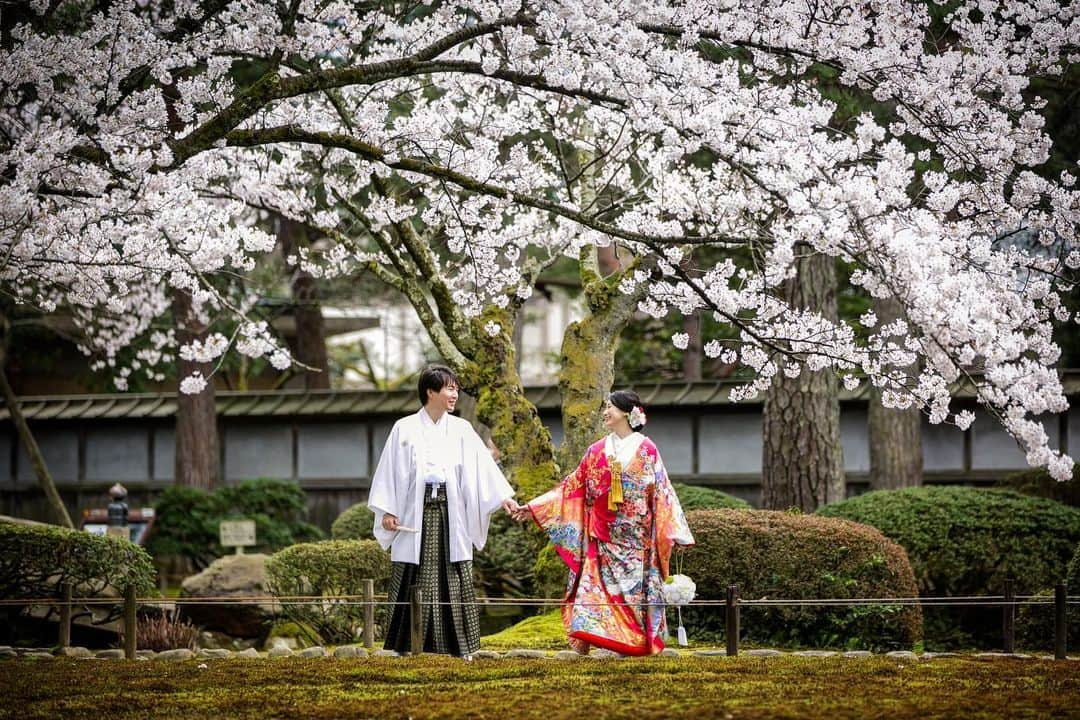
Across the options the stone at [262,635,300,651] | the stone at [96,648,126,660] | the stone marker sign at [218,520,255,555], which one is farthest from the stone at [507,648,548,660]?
the stone marker sign at [218,520,255,555]

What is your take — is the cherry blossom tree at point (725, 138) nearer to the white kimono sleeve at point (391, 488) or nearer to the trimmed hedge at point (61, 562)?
the white kimono sleeve at point (391, 488)

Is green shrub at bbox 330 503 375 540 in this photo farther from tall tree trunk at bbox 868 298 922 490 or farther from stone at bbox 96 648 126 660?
tall tree trunk at bbox 868 298 922 490

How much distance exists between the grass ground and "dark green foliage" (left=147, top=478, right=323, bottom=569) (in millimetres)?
9431

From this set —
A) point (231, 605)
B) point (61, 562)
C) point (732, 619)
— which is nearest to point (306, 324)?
point (231, 605)

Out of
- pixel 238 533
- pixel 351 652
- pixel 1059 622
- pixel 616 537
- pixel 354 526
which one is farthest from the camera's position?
pixel 238 533

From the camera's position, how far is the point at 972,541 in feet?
33.0

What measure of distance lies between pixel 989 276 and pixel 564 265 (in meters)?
15.1

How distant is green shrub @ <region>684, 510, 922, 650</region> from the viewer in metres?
8.98

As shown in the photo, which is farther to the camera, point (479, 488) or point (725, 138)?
point (479, 488)

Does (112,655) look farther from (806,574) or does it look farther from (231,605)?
(806,574)

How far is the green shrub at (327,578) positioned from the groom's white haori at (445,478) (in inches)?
113

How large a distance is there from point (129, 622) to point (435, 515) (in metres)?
2.15

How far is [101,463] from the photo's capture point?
19.3m

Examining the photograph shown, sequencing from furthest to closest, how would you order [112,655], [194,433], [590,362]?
[194,433]
[590,362]
[112,655]
